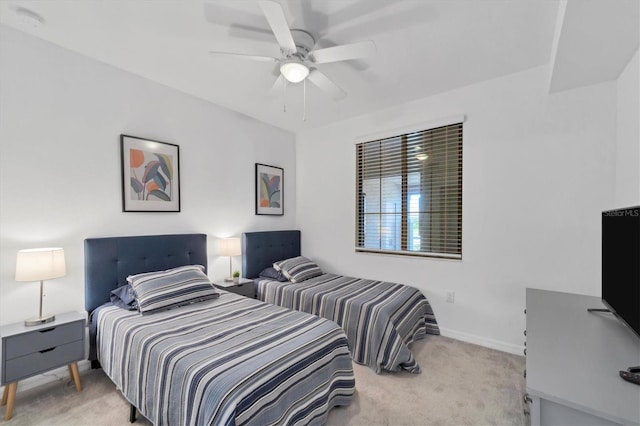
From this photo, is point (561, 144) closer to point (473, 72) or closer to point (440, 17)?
point (473, 72)

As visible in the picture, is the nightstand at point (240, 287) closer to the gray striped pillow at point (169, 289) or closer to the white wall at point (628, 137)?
the gray striped pillow at point (169, 289)

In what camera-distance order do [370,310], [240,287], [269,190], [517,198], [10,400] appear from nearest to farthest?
[10,400] < [370,310] < [517,198] < [240,287] < [269,190]

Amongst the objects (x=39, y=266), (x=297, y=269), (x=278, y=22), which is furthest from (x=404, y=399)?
(x=39, y=266)

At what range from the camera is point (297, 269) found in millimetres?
3502

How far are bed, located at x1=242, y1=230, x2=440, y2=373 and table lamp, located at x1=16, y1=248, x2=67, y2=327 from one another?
6.10ft

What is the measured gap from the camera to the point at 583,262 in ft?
7.69

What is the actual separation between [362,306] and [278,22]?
2314 millimetres

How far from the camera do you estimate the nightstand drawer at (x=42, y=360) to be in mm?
1756

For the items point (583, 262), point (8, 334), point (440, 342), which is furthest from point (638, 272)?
point (8, 334)

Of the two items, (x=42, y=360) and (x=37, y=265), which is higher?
(x=37, y=265)

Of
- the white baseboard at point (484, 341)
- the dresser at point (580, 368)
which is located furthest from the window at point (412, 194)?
the dresser at point (580, 368)

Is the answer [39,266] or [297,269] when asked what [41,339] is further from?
[297,269]

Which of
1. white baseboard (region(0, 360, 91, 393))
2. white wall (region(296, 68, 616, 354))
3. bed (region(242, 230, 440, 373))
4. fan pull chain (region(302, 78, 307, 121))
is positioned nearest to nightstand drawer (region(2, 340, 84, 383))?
white baseboard (region(0, 360, 91, 393))

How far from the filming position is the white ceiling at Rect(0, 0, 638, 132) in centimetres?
181
